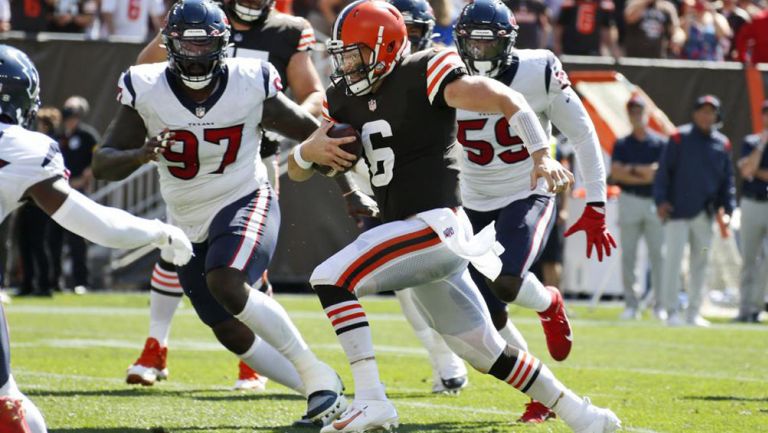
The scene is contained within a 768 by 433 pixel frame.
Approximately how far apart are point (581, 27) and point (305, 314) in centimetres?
535

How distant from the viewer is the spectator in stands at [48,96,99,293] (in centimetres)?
1296

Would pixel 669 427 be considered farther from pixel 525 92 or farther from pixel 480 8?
pixel 480 8

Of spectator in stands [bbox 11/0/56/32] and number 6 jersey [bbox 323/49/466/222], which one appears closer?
number 6 jersey [bbox 323/49/466/222]

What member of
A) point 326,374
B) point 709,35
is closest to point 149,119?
point 326,374

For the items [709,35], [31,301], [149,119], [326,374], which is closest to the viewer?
[326,374]

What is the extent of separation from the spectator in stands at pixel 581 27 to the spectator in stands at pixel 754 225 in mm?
3259

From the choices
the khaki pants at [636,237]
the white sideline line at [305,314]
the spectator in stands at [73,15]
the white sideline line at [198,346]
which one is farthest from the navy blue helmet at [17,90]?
the spectator in stands at [73,15]

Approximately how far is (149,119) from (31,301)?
709 cm

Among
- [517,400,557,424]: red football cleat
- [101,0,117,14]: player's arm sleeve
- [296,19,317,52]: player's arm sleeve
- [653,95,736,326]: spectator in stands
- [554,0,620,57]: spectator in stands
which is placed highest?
[296,19,317,52]: player's arm sleeve

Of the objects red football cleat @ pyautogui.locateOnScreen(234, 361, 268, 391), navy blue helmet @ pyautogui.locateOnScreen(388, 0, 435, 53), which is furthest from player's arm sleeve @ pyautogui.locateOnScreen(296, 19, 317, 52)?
red football cleat @ pyautogui.locateOnScreen(234, 361, 268, 391)

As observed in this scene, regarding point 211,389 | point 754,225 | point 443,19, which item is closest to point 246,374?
point 211,389

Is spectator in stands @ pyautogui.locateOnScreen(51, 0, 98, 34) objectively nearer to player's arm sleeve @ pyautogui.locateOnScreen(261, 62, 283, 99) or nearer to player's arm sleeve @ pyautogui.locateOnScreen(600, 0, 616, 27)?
player's arm sleeve @ pyautogui.locateOnScreen(600, 0, 616, 27)

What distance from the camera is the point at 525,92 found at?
6004mm

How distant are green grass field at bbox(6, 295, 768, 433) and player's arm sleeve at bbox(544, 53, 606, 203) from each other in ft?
3.40
